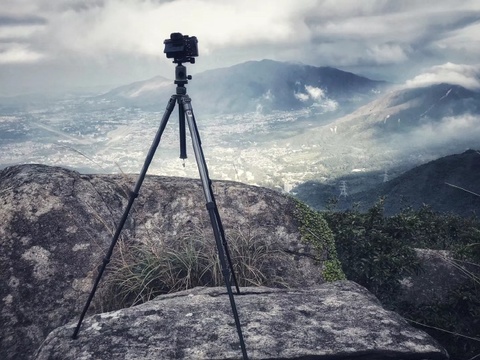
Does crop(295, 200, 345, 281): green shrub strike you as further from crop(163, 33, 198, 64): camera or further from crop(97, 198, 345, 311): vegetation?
crop(163, 33, 198, 64): camera

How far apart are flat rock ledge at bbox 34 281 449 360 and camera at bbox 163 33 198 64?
2552 mm

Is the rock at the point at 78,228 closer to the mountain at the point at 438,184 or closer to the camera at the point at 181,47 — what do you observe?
the camera at the point at 181,47

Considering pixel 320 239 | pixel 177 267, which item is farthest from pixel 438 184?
pixel 177 267

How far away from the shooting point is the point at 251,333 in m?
3.37

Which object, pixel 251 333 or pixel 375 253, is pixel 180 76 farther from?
pixel 375 253

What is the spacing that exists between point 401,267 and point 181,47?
5.60 m

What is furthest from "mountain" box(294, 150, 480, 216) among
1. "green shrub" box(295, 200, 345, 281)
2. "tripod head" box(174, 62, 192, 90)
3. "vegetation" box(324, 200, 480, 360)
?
"tripod head" box(174, 62, 192, 90)

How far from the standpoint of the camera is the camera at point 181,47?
11.7 ft

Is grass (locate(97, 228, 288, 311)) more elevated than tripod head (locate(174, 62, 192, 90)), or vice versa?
tripod head (locate(174, 62, 192, 90))

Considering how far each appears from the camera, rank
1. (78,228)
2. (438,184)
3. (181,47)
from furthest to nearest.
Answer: (438,184)
(78,228)
(181,47)

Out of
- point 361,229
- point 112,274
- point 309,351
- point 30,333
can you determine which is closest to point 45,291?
point 30,333

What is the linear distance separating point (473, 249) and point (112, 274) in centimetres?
542

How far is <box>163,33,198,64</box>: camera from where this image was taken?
3566 mm

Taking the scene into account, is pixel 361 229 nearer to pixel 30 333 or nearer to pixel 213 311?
pixel 213 311
